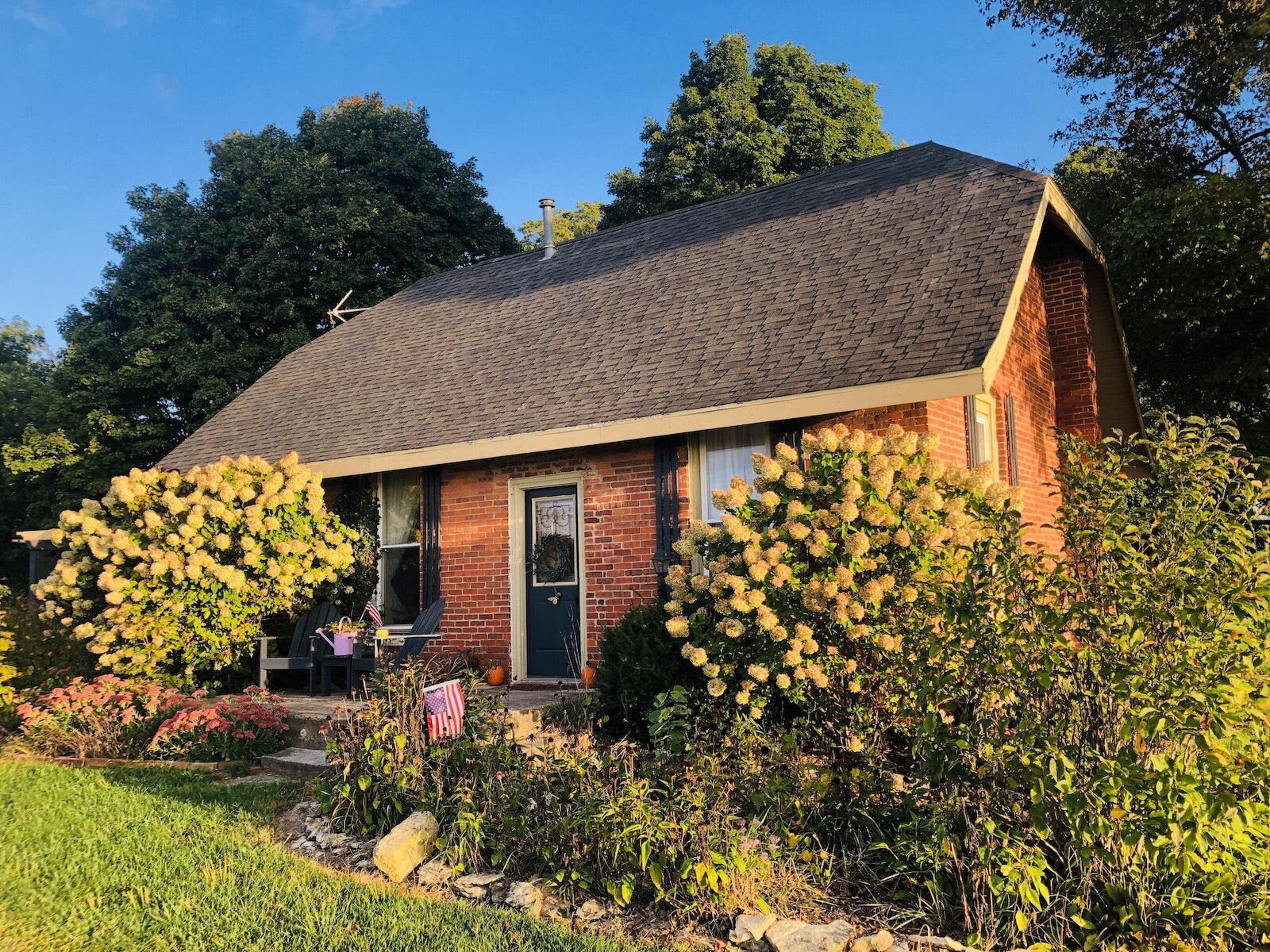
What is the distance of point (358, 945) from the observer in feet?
14.2

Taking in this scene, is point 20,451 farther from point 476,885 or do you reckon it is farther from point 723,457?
point 476,885

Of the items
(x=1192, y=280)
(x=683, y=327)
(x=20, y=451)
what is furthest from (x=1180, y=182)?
(x=20, y=451)

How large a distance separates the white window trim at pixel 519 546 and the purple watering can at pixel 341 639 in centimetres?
176

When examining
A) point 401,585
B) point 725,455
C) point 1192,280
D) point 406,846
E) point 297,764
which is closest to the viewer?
point 406,846

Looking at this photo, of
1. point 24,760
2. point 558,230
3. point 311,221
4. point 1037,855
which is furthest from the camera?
point 558,230

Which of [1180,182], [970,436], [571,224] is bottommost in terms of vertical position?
[970,436]

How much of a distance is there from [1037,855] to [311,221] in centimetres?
2256

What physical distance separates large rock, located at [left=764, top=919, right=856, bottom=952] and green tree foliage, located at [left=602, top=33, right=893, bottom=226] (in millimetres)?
21463

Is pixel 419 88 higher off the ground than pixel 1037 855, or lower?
higher

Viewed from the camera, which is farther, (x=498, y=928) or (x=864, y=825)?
(x=864, y=825)

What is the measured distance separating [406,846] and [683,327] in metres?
6.60

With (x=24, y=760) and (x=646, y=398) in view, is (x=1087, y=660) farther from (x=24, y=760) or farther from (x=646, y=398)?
(x=24, y=760)

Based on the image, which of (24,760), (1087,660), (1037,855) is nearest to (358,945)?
(1037,855)

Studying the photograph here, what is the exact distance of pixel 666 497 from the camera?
9.41 m
